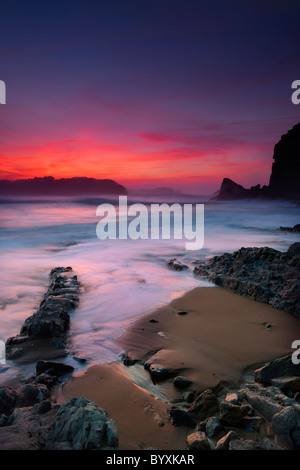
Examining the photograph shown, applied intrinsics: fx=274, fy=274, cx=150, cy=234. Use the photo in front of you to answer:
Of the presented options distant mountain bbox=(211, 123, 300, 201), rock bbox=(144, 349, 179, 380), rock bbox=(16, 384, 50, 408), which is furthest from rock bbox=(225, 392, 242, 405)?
distant mountain bbox=(211, 123, 300, 201)

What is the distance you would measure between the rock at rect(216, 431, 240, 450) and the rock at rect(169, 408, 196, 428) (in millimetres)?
322

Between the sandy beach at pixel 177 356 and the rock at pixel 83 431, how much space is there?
0.25 metres

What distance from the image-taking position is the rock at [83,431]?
1.75m

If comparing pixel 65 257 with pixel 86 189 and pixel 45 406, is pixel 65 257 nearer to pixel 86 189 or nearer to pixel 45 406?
pixel 45 406

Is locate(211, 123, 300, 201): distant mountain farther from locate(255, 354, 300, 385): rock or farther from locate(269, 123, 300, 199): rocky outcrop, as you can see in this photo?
locate(255, 354, 300, 385): rock

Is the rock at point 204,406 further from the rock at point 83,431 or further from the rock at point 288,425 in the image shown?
the rock at point 83,431

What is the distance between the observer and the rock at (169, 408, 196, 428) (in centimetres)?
217

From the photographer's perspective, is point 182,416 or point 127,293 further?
point 127,293

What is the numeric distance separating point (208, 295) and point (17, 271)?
553 centimetres

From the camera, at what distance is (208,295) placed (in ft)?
17.5

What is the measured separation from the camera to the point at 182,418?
2.19m

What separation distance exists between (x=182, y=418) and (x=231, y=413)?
0.39 metres

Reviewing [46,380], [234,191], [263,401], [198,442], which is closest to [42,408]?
[46,380]
